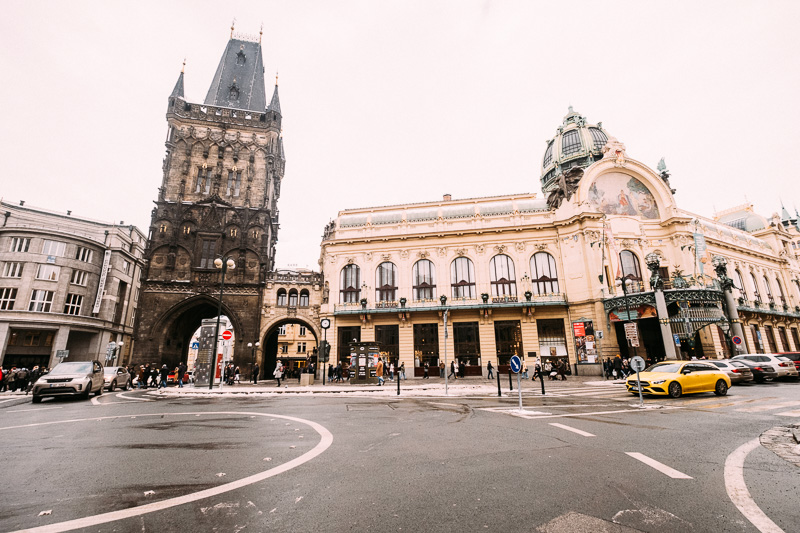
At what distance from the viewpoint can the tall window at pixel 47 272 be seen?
116 ft

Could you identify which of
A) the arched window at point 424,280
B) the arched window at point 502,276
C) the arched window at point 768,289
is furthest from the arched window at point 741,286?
the arched window at point 424,280

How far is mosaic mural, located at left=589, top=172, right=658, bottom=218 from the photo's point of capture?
33.2m

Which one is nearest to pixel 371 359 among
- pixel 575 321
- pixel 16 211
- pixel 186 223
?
pixel 575 321

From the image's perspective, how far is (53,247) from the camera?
36344 mm

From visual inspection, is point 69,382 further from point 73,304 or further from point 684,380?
point 73,304

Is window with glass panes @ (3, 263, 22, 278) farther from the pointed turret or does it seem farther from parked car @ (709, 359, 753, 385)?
parked car @ (709, 359, 753, 385)

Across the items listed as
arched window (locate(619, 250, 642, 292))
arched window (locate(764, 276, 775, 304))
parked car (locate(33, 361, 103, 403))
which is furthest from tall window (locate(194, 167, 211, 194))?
A: arched window (locate(764, 276, 775, 304))

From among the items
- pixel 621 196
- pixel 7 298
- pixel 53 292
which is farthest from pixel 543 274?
pixel 7 298

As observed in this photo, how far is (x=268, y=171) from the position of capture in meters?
42.1

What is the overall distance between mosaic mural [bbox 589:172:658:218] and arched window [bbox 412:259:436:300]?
1602 cm

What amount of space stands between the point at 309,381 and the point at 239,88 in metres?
43.9

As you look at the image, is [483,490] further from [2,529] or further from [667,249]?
[667,249]

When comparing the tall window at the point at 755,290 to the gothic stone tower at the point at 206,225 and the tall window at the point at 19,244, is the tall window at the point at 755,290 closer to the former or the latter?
the gothic stone tower at the point at 206,225

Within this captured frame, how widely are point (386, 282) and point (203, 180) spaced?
81.1 ft
